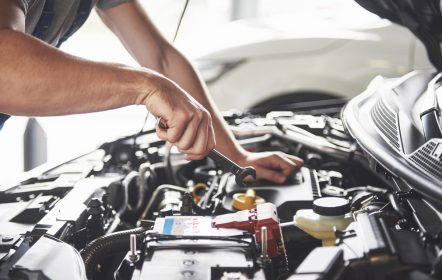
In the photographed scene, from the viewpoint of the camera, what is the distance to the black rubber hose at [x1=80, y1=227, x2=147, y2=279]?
1.28 meters

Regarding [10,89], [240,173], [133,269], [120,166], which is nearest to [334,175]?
[240,173]

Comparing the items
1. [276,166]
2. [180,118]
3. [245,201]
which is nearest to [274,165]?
[276,166]

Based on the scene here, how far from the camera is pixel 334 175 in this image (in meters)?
1.82

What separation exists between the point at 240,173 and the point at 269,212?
0.15 m

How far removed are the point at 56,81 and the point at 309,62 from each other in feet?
8.39

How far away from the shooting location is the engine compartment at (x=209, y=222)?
1.04m

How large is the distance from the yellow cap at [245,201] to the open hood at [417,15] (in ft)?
2.09

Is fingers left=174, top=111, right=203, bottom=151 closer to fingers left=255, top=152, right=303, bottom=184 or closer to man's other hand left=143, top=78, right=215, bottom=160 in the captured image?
man's other hand left=143, top=78, right=215, bottom=160

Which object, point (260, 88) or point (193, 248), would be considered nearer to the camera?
point (193, 248)

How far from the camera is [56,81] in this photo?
1143 millimetres

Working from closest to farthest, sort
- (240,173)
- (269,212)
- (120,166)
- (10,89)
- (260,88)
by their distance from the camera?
(10,89) → (269,212) → (240,173) → (120,166) → (260,88)

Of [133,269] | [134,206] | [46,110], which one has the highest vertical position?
[46,110]

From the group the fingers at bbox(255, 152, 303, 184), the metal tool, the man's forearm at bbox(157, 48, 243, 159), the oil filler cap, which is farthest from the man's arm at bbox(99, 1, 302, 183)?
the oil filler cap

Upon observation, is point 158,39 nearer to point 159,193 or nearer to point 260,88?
point 159,193
